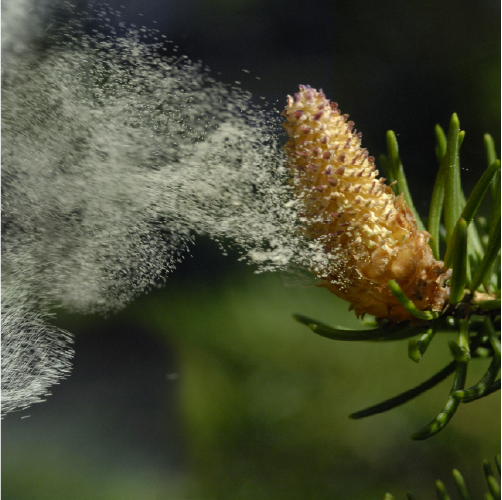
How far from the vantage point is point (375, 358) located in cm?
60

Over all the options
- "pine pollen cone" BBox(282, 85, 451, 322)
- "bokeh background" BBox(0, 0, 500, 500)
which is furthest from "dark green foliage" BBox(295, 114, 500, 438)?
"bokeh background" BBox(0, 0, 500, 500)

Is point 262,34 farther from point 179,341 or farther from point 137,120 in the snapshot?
point 179,341

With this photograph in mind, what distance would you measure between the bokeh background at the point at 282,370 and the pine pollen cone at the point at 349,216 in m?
0.27

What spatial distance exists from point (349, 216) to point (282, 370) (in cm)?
45

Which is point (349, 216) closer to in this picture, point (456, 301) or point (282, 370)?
point (456, 301)

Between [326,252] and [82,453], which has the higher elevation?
[326,252]

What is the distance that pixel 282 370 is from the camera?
587mm

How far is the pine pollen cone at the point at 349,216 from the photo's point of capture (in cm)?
Answer: 17

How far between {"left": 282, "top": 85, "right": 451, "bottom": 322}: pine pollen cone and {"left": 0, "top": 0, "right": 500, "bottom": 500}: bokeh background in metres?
0.27

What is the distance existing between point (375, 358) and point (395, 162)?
0.42 metres

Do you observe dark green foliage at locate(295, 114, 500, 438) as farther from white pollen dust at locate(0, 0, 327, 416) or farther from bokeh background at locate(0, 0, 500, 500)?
bokeh background at locate(0, 0, 500, 500)

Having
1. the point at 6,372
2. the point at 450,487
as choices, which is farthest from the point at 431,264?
the point at 450,487

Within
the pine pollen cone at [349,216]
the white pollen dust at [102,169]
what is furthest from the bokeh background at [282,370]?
the pine pollen cone at [349,216]

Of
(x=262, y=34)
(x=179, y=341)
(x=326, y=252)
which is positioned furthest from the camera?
(x=179, y=341)
